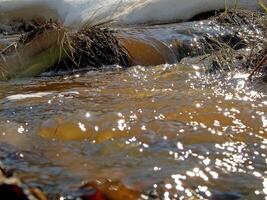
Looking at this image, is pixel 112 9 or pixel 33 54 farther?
pixel 112 9

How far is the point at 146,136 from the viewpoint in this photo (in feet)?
5.84

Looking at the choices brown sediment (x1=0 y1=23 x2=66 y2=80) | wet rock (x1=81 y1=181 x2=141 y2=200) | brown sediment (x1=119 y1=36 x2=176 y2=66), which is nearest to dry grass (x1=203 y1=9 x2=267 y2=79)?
brown sediment (x1=119 y1=36 x2=176 y2=66)

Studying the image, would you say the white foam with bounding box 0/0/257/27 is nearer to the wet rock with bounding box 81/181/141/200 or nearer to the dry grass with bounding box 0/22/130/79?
the dry grass with bounding box 0/22/130/79

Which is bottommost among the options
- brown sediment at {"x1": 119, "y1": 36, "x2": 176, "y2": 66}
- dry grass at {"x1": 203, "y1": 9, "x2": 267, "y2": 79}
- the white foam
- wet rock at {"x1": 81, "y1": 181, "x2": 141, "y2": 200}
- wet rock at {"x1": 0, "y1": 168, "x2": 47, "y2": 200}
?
the white foam

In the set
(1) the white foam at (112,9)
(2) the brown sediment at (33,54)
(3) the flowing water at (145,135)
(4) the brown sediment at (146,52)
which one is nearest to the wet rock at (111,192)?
(3) the flowing water at (145,135)

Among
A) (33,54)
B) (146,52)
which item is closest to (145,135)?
(33,54)

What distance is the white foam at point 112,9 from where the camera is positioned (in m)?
6.28

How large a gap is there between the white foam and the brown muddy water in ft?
9.11

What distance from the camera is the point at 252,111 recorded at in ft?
6.63

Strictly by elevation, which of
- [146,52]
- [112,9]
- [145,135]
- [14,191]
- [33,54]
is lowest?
[112,9]

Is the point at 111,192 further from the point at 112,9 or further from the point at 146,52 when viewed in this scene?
the point at 112,9

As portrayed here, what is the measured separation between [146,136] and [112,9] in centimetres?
528

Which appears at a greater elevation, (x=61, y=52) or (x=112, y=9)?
(x=61, y=52)

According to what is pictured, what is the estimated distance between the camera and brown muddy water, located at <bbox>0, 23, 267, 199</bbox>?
1.37 metres
